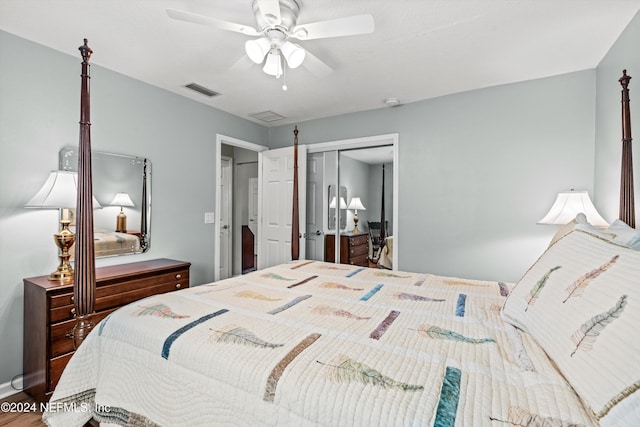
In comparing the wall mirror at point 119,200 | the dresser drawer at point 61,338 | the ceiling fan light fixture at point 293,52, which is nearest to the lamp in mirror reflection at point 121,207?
the wall mirror at point 119,200

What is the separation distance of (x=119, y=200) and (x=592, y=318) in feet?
10.6

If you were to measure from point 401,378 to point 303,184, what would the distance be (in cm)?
334

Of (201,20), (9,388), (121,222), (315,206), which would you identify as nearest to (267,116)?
(315,206)

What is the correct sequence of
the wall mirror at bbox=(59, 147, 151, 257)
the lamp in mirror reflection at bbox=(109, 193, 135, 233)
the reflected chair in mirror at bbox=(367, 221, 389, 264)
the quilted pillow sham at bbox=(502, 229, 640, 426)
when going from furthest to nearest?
the reflected chair in mirror at bbox=(367, 221, 389, 264) → the lamp in mirror reflection at bbox=(109, 193, 135, 233) → the wall mirror at bbox=(59, 147, 151, 257) → the quilted pillow sham at bbox=(502, 229, 640, 426)

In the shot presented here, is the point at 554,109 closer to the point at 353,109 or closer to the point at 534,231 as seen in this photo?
the point at 534,231

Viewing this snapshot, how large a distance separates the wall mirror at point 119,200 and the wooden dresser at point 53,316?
0.34 meters

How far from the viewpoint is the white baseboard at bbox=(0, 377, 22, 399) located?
2.11m

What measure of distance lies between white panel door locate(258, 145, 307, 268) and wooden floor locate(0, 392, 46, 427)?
2656mm

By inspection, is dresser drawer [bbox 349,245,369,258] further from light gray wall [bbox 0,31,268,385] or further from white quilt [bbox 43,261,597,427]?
white quilt [bbox 43,261,597,427]

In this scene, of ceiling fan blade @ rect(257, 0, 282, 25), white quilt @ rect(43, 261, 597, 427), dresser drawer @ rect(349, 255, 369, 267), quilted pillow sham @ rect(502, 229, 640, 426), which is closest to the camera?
quilted pillow sham @ rect(502, 229, 640, 426)

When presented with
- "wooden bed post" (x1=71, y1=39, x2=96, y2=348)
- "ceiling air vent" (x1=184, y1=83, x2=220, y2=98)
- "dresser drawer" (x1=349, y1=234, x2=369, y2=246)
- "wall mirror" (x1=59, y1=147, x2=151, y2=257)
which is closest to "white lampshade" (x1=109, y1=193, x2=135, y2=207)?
"wall mirror" (x1=59, y1=147, x2=151, y2=257)

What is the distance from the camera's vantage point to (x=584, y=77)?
8.83 ft

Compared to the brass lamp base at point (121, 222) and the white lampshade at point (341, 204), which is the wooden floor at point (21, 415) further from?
the white lampshade at point (341, 204)

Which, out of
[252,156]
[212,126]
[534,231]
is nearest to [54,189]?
[212,126]
